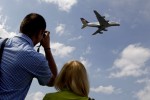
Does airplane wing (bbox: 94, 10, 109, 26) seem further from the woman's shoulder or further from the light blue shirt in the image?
the woman's shoulder

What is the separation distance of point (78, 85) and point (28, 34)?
4.58 ft

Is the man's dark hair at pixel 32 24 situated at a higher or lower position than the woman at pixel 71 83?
higher

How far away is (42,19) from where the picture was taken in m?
6.52

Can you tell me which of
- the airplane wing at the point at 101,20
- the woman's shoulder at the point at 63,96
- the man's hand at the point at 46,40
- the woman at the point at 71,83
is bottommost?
the woman's shoulder at the point at 63,96

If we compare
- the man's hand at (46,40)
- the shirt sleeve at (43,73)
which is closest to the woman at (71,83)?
the shirt sleeve at (43,73)

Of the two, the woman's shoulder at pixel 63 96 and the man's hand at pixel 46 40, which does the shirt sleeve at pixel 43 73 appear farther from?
the man's hand at pixel 46 40

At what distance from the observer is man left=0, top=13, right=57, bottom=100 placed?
6.15 metres

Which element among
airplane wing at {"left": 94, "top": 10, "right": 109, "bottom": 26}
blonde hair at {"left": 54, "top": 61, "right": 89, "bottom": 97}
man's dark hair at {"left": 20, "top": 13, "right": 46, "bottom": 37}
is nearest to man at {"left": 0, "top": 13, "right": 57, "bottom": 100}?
man's dark hair at {"left": 20, "top": 13, "right": 46, "bottom": 37}

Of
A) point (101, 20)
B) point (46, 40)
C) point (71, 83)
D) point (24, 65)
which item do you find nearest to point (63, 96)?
point (71, 83)

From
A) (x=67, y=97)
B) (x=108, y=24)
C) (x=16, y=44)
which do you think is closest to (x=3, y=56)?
(x=16, y=44)

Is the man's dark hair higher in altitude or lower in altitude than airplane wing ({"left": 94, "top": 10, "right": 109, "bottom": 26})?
lower

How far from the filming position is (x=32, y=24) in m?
6.50

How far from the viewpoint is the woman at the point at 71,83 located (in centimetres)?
595

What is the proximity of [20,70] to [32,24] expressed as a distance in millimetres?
888
